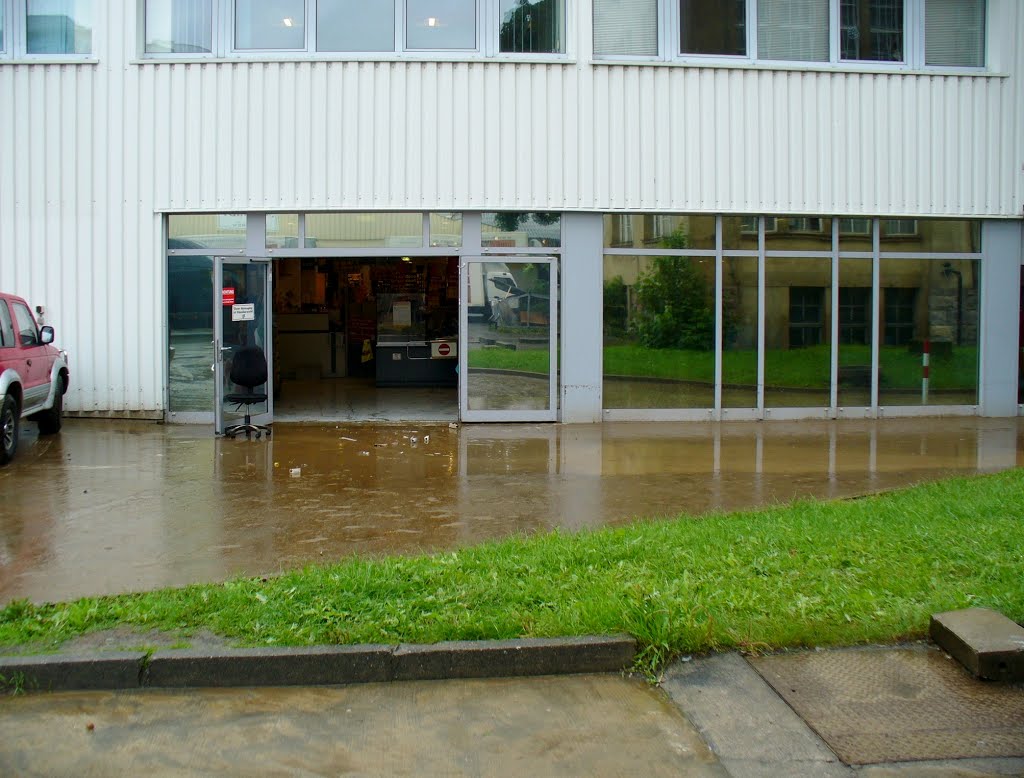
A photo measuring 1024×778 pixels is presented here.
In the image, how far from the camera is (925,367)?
1600 centimetres

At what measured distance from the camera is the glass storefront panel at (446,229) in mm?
15102

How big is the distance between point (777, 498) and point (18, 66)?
474 inches

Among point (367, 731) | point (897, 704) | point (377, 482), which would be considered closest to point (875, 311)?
point (377, 482)

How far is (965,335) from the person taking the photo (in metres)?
16.0

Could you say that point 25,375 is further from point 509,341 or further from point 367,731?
point 367,731

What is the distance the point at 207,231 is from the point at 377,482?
21.0ft

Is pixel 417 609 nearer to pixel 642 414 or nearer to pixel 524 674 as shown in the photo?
pixel 524 674

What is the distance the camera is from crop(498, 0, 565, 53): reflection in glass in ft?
49.3

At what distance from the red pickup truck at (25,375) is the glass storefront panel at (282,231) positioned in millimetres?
3202

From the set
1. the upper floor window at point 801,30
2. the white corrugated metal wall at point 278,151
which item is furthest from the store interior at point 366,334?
the upper floor window at point 801,30

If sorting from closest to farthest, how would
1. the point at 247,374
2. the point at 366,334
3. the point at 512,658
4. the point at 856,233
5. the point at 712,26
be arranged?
the point at 512,658 < the point at 247,374 < the point at 712,26 < the point at 856,233 < the point at 366,334

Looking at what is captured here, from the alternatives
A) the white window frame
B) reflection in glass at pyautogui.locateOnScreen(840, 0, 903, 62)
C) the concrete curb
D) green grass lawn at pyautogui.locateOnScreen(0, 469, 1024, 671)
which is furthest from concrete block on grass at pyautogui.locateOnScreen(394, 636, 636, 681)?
reflection in glass at pyautogui.locateOnScreen(840, 0, 903, 62)

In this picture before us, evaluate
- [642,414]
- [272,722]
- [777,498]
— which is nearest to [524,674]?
[272,722]

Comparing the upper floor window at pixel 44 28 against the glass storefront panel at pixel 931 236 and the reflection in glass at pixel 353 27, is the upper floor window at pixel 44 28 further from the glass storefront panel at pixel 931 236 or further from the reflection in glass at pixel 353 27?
the glass storefront panel at pixel 931 236
